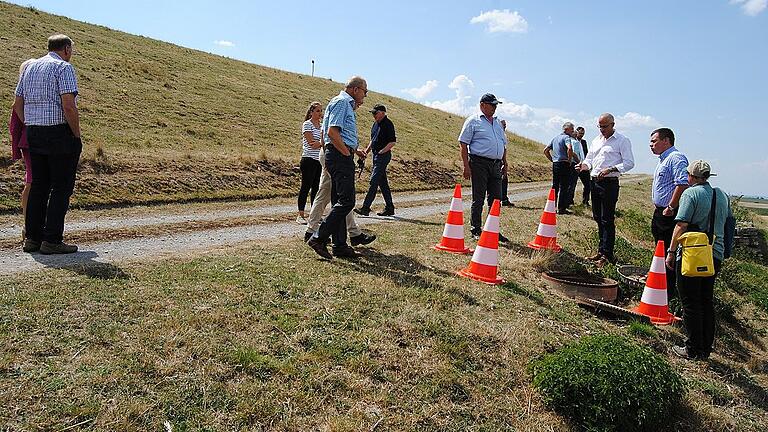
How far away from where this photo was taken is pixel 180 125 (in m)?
19.0

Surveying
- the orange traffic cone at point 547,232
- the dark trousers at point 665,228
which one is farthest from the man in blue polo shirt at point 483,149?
the dark trousers at point 665,228

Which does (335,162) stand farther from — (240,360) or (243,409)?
(243,409)

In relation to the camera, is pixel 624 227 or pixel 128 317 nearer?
pixel 128 317

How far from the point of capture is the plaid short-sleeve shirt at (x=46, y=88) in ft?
17.8

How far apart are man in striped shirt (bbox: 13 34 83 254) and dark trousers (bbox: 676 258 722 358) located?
6478mm

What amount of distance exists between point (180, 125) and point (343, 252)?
589 inches

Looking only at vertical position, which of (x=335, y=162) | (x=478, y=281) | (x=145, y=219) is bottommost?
(x=145, y=219)

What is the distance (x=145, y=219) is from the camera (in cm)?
884

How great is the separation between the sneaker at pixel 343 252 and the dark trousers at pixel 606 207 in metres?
4.00

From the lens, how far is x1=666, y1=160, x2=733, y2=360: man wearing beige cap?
510cm

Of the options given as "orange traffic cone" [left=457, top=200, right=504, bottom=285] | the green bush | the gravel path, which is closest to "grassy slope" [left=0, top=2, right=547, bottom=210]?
the gravel path

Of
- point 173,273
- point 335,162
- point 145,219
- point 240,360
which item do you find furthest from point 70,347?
point 145,219

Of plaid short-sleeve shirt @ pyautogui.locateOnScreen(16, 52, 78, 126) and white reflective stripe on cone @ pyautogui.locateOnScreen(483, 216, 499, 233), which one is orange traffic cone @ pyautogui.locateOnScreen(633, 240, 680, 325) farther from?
plaid short-sleeve shirt @ pyautogui.locateOnScreen(16, 52, 78, 126)

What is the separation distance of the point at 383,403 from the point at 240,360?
102cm
